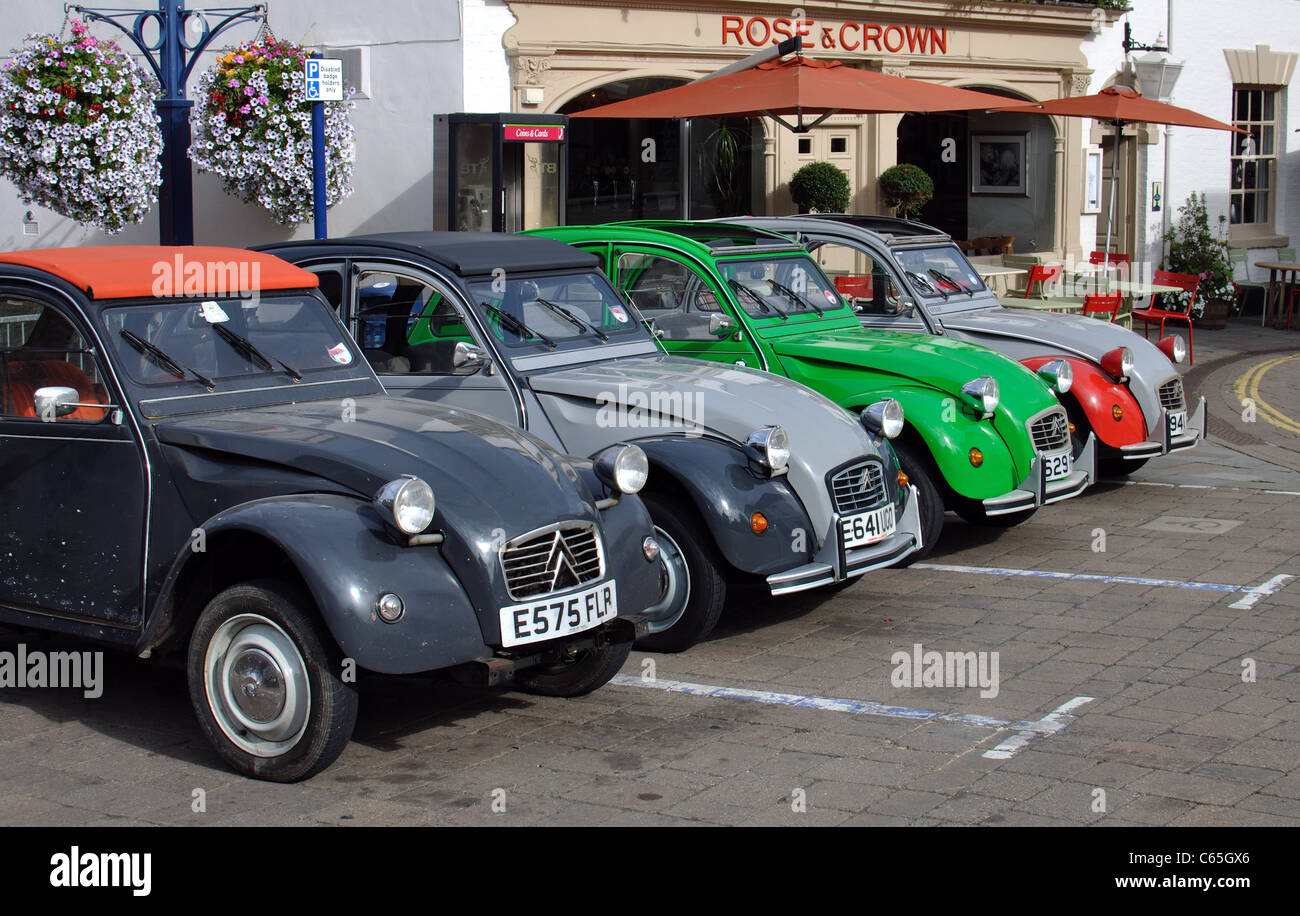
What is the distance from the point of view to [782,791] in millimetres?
5055

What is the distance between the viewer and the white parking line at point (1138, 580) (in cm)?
772

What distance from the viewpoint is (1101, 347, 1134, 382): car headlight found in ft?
33.0

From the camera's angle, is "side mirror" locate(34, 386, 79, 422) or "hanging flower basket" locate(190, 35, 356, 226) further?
"hanging flower basket" locate(190, 35, 356, 226)

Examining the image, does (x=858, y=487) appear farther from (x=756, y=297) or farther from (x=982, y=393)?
(x=756, y=297)

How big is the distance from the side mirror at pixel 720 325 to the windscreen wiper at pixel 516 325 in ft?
4.24

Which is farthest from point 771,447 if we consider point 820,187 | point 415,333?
point 820,187

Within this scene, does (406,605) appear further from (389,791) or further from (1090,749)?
(1090,749)

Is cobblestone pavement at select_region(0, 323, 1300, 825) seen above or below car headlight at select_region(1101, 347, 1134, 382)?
below

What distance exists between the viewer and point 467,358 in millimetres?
7348

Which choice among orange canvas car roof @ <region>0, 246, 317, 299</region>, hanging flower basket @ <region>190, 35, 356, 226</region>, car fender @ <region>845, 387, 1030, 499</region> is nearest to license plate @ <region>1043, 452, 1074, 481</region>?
car fender @ <region>845, 387, 1030, 499</region>

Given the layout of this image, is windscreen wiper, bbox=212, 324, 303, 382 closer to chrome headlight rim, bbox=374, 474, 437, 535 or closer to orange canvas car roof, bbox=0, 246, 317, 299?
orange canvas car roof, bbox=0, 246, 317, 299

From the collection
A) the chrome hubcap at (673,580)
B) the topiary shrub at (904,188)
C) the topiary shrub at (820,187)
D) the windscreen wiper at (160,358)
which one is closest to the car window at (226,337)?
the windscreen wiper at (160,358)

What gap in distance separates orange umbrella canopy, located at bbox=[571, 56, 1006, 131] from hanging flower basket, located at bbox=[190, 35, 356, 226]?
299 cm
